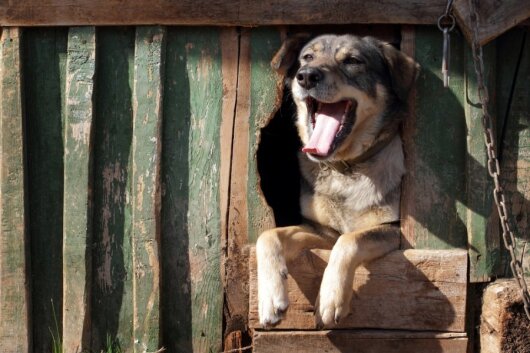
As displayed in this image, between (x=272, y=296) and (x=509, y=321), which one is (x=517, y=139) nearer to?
(x=509, y=321)

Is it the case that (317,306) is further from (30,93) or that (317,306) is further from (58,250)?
(30,93)

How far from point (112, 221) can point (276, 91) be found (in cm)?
115

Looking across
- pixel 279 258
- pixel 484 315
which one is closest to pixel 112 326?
pixel 279 258

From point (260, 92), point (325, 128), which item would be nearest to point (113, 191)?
point (260, 92)

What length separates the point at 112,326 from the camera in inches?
177

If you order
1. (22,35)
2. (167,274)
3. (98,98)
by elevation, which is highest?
(22,35)

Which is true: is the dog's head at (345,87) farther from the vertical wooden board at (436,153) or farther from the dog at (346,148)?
the vertical wooden board at (436,153)

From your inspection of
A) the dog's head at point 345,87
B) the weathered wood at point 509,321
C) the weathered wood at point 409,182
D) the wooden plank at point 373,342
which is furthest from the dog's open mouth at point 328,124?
the weathered wood at point 509,321

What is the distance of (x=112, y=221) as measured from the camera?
4438 millimetres

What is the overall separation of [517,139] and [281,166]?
1.77 meters

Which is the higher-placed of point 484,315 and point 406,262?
point 406,262

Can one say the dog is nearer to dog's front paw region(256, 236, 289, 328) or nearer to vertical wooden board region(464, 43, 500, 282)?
dog's front paw region(256, 236, 289, 328)

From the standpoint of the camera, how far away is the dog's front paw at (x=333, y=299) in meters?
3.95

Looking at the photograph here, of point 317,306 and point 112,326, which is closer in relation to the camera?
point 317,306
